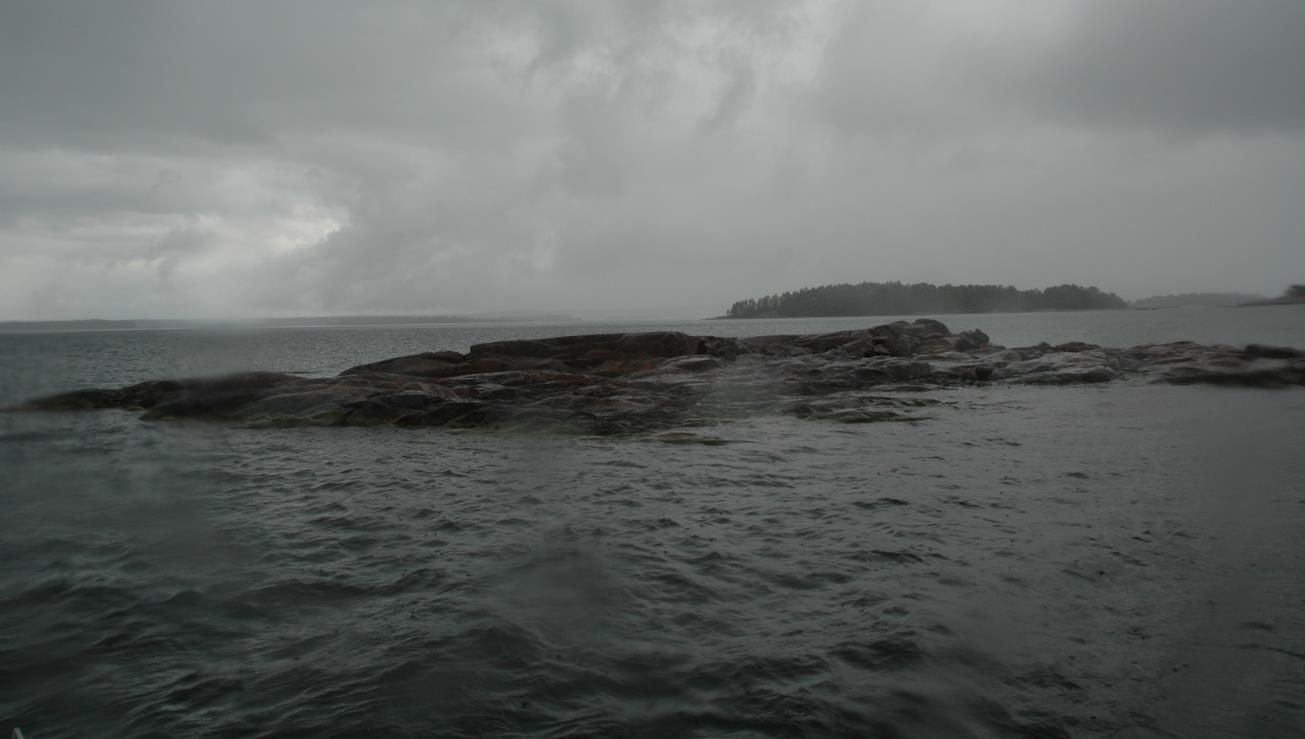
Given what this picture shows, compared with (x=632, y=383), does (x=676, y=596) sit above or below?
below

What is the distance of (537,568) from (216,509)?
787 centimetres

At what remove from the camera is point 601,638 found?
698cm

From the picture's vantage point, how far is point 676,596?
8039mm

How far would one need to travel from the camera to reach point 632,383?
27922 millimetres

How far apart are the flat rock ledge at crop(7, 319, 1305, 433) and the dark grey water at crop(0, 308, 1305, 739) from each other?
6.94 metres

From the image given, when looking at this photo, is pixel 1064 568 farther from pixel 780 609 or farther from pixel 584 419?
pixel 584 419

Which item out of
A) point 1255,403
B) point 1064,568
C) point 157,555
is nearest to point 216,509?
point 157,555

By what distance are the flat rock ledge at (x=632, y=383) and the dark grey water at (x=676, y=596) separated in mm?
6935

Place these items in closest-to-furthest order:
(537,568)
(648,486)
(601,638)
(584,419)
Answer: (601,638), (537,568), (648,486), (584,419)

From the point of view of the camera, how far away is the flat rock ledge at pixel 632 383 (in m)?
23.3

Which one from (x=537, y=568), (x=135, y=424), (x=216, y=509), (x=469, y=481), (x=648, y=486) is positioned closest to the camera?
(x=537, y=568)

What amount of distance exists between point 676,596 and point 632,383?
20.0 m

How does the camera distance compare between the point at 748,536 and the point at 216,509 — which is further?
the point at 216,509

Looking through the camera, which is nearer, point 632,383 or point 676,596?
point 676,596
